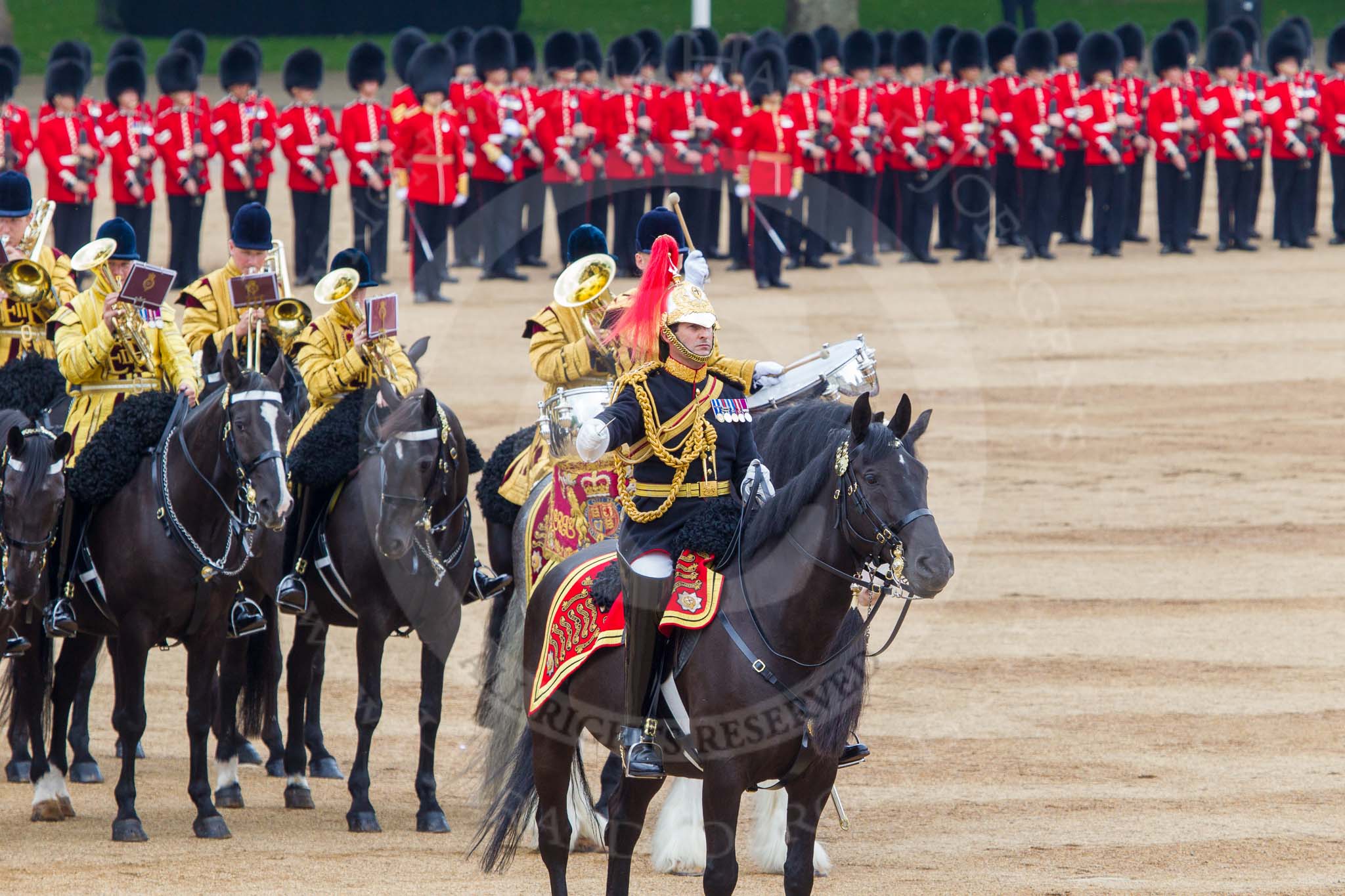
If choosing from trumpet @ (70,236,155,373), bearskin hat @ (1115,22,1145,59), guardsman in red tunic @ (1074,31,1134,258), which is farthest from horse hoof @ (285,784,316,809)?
bearskin hat @ (1115,22,1145,59)

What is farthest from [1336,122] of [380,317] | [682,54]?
[380,317]

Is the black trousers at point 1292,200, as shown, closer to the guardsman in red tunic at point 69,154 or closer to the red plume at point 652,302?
the guardsman in red tunic at point 69,154

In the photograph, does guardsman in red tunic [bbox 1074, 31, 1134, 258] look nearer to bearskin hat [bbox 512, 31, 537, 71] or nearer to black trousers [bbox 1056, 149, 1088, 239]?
black trousers [bbox 1056, 149, 1088, 239]

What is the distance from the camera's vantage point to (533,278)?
1841 cm

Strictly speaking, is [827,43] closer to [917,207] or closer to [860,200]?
[860,200]

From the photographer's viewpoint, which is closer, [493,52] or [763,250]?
[763,250]

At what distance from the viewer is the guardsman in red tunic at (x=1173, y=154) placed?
19.2 m

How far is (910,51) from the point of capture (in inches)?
779

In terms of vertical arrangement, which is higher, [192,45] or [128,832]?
[192,45]

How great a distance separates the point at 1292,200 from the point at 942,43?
12.5 ft

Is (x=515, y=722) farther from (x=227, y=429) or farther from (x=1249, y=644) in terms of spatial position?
(x=1249, y=644)

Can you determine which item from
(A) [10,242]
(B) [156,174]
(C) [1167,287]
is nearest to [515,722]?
(A) [10,242]

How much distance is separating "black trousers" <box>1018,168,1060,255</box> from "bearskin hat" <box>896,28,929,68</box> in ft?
4.91

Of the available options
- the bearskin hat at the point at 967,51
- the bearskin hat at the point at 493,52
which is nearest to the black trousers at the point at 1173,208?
the bearskin hat at the point at 967,51
